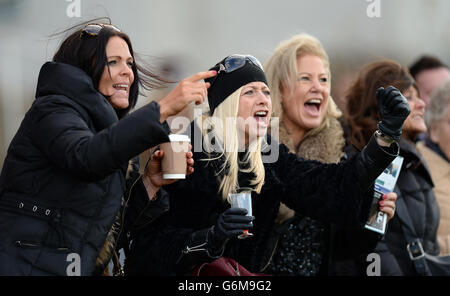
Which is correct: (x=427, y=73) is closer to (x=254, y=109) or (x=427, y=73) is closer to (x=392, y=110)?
(x=254, y=109)

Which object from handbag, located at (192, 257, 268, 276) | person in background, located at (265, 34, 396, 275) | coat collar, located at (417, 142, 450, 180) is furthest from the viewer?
coat collar, located at (417, 142, 450, 180)

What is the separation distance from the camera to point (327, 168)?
4.16m

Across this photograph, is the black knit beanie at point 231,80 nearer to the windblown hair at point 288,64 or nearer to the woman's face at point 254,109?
the woman's face at point 254,109

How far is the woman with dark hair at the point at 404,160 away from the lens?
190 inches

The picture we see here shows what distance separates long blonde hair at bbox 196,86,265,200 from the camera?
4.02 metres

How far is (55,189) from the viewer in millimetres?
3105

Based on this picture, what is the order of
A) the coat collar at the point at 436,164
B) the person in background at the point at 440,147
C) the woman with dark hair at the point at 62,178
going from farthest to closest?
1. the coat collar at the point at 436,164
2. the person in background at the point at 440,147
3. the woman with dark hair at the point at 62,178

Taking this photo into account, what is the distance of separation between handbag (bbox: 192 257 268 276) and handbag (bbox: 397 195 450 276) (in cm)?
140

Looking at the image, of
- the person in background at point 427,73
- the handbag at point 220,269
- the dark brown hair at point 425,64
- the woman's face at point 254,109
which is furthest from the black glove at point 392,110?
the dark brown hair at point 425,64

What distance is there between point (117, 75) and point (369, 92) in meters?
2.22

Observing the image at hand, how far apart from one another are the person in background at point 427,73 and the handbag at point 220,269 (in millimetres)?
3923

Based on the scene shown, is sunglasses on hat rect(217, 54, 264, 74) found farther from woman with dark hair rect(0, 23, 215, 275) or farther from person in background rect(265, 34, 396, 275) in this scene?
person in background rect(265, 34, 396, 275)

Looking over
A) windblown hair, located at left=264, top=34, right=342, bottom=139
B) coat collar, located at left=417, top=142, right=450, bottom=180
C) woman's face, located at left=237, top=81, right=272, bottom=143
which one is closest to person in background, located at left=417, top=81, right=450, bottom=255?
coat collar, located at left=417, top=142, right=450, bottom=180

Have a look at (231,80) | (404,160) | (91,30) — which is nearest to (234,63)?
(231,80)
